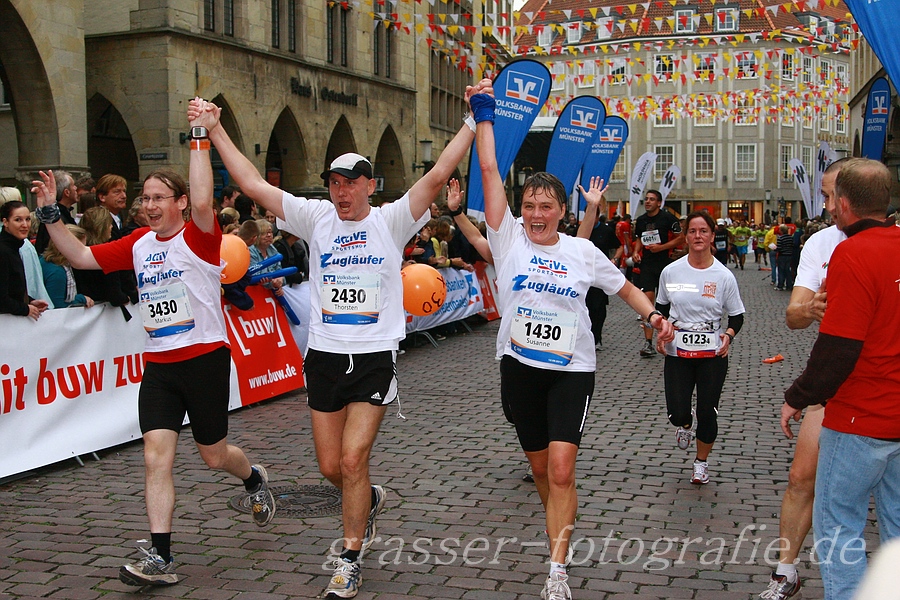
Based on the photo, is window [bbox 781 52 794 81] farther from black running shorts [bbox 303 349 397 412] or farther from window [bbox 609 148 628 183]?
black running shorts [bbox 303 349 397 412]

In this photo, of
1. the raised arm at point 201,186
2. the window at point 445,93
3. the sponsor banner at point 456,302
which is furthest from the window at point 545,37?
the raised arm at point 201,186

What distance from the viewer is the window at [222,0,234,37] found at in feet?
85.2

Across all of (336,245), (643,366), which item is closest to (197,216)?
(336,245)

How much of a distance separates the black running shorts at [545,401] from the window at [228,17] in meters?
23.0

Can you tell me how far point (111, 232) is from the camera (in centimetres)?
845

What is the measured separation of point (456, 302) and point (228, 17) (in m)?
13.9

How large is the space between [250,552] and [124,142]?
24634mm

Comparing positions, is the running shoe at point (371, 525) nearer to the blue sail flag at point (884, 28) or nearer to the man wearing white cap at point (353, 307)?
the man wearing white cap at point (353, 307)

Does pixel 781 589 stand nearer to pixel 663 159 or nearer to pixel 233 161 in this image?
pixel 233 161

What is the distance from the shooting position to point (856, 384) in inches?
144

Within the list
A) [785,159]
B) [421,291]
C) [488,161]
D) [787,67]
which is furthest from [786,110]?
[488,161]

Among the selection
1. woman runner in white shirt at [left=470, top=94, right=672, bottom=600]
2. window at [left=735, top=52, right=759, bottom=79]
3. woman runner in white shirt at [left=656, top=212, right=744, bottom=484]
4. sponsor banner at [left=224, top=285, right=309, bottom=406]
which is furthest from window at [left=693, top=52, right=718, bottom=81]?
woman runner in white shirt at [left=470, top=94, right=672, bottom=600]

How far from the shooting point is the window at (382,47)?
33.8 meters

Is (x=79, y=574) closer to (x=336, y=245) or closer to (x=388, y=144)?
(x=336, y=245)
